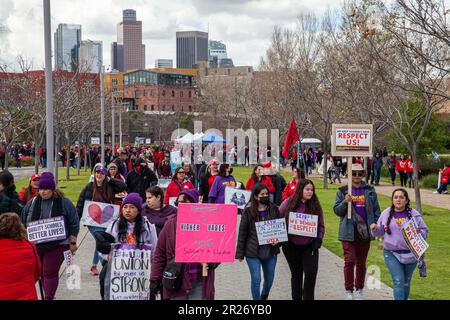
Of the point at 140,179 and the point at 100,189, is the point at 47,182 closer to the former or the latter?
the point at 100,189

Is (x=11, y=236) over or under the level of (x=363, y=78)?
under

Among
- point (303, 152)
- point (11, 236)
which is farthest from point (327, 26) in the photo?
point (11, 236)

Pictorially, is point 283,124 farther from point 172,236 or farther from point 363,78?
point 172,236

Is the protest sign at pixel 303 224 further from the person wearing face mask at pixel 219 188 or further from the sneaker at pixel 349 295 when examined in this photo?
the person wearing face mask at pixel 219 188

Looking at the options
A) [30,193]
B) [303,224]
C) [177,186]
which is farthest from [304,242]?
[177,186]

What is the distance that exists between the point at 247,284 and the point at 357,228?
229cm

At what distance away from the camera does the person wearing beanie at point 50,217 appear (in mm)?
9070

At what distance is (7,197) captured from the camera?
9828 millimetres

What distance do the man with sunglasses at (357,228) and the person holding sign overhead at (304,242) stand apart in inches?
22.6

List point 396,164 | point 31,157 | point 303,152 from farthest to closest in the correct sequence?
point 31,157 → point 303,152 → point 396,164

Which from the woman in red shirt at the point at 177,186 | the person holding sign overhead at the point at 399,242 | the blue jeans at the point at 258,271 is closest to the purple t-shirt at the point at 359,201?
the person holding sign overhead at the point at 399,242
